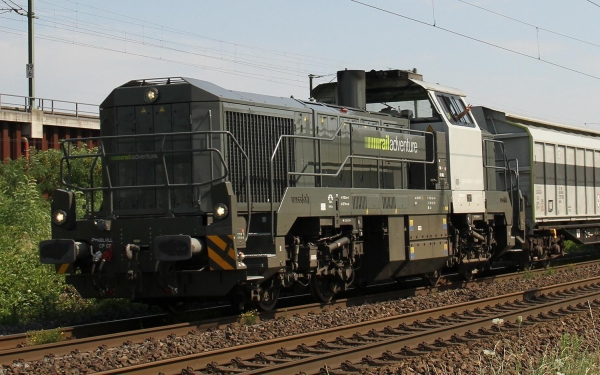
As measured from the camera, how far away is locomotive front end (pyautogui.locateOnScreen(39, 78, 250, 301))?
9.09 m

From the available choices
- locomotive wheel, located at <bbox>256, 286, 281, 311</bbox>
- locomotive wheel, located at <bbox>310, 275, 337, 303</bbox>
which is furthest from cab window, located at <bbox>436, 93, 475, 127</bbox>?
locomotive wheel, located at <bbox>256, 286, 281, 311</bbox>

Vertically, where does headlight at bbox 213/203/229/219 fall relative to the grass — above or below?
above

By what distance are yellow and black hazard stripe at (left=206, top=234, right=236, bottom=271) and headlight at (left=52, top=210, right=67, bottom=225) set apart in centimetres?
211

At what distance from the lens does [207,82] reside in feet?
33.7

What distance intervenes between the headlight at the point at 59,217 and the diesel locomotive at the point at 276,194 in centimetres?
2

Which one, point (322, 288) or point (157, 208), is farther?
point (322, 288)

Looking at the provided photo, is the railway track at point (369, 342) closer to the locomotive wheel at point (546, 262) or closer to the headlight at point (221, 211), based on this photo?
the headlight at point (221, 211)

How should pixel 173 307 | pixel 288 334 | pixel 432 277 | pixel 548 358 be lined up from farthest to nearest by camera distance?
pixel 432 277 → pixel 173 307 → pixel 288 334 → pixel 548 358

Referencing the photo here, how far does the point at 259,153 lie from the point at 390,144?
105 inches

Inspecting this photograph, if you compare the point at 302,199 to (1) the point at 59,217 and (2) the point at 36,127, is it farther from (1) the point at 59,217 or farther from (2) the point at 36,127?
(2) the point at 36,127

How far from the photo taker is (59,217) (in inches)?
388

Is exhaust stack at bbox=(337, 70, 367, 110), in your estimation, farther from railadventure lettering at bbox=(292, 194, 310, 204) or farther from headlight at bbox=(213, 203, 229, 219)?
headlight at bbox=(213, 203, 229, 219)

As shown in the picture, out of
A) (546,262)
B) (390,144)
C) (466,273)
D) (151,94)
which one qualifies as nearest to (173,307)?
(151,94)

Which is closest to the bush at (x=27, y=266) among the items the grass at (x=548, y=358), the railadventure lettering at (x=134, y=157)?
the railadventure lettering at (x=134, y=157)
